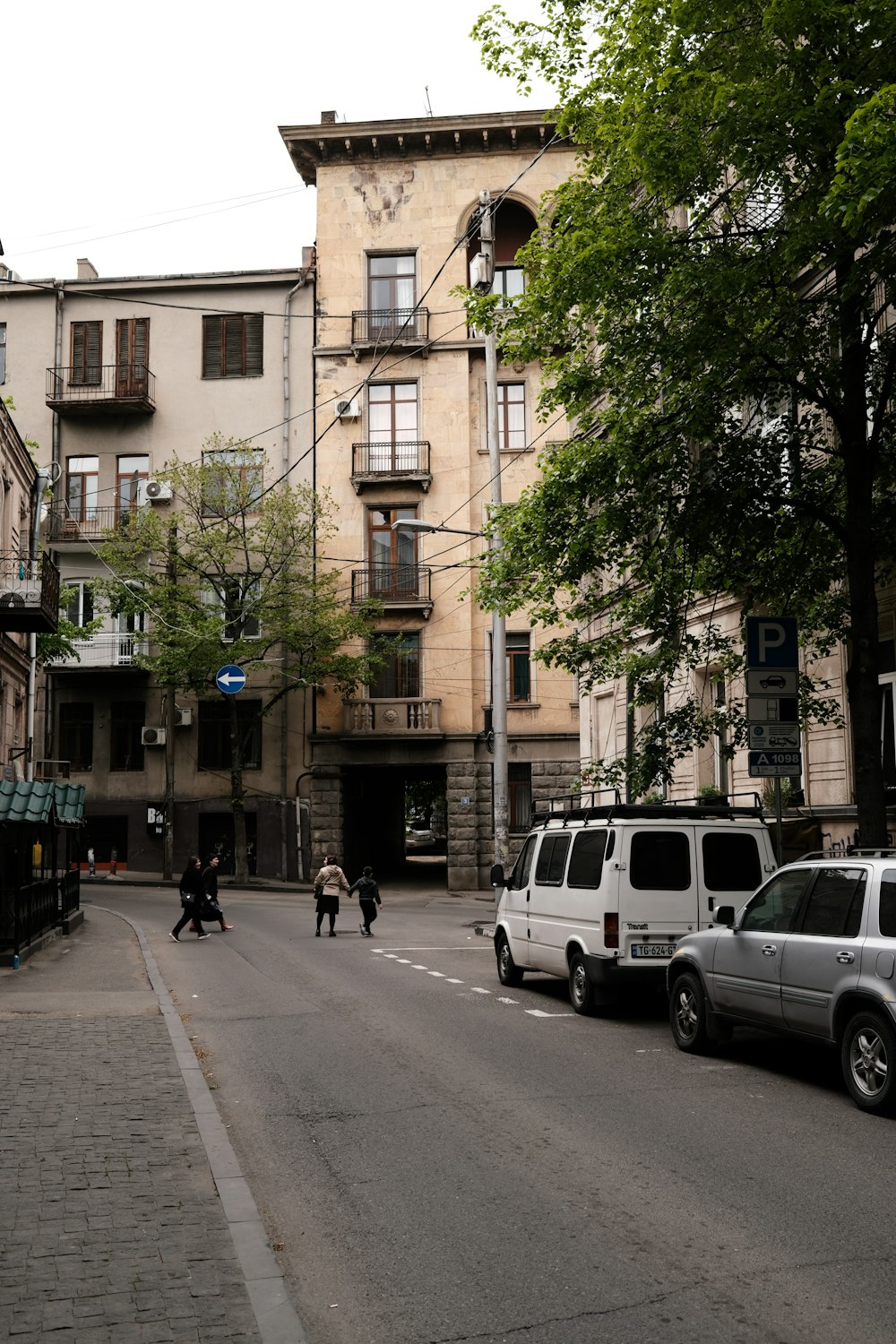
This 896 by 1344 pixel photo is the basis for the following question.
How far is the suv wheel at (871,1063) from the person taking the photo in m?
8.28

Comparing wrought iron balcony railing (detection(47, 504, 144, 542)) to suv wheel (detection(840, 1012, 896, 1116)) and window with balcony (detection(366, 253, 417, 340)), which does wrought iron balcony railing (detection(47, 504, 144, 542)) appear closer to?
window with balcony (detection(366, 253, 417, 340))

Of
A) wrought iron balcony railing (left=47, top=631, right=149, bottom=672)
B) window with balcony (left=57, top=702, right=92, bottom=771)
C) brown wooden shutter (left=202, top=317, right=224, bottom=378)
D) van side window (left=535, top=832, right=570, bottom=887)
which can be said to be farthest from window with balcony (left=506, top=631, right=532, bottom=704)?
van side window (left=535, top=832, right=570, bottom=887)

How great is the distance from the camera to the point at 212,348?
45062 mm

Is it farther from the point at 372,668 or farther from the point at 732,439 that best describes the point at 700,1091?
the point at 372,668

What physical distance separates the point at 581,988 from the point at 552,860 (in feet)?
5.65

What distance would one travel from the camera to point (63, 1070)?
9953mm

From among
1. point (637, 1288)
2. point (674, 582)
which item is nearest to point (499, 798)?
point (674, 582)

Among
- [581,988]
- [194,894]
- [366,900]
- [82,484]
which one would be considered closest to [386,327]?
[82,484]

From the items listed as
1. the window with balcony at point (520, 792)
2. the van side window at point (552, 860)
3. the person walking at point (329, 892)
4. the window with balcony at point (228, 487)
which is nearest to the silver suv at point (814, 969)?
the van side window at point (552, 860)

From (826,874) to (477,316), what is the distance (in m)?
8.36

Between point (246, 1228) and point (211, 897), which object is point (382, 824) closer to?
point (211, 897)

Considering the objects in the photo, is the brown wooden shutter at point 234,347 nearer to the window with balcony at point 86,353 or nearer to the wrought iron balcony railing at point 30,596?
the window with balcony at point 86,353

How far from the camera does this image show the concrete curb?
470 centimetres

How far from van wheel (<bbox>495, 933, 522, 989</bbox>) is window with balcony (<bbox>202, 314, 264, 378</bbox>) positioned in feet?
106
